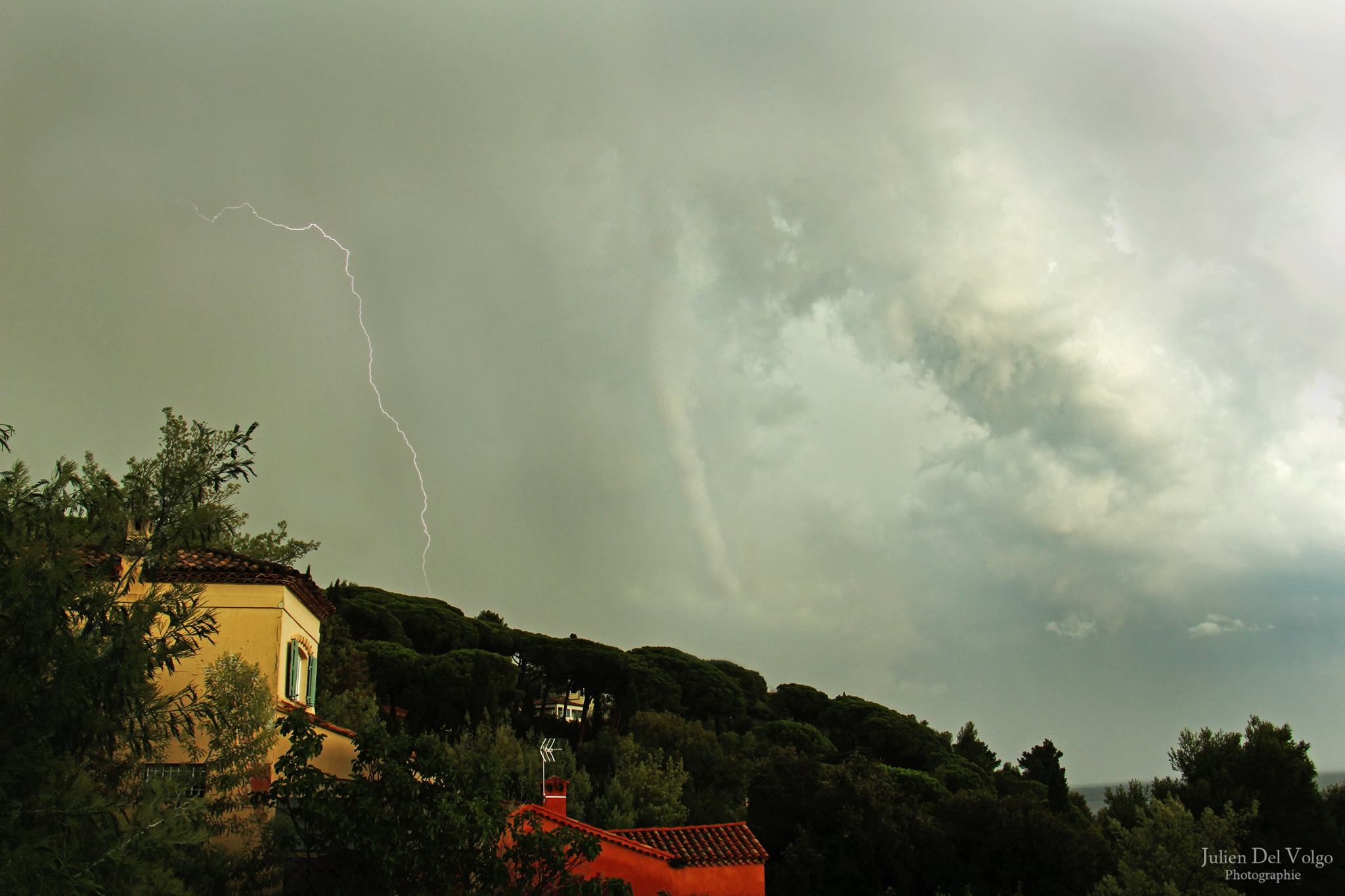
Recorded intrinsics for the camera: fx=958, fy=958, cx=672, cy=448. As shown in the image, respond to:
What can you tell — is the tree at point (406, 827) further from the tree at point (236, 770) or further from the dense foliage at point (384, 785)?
the tree at point (236, 770)

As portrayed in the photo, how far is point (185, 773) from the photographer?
17938 mm

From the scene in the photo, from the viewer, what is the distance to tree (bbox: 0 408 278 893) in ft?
43.6

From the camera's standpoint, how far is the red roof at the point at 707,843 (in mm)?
22250

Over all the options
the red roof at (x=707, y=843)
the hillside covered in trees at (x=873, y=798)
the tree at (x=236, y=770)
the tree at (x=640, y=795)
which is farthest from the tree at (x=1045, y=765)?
the tree at (x=236, y=770)

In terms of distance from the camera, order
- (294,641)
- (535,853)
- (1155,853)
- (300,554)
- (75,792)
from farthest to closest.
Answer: (300,554), (1155,853), (294,641), (535,853), (75,792)

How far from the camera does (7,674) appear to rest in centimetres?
1380

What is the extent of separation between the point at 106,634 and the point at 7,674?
131cm

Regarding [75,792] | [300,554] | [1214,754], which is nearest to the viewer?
[75,792]

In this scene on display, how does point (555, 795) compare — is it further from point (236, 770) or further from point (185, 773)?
point (185, 773)

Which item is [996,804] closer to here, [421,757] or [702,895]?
[702,895]

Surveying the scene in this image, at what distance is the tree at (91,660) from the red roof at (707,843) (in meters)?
10.3

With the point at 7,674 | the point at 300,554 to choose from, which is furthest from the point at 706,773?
the point at 7,674

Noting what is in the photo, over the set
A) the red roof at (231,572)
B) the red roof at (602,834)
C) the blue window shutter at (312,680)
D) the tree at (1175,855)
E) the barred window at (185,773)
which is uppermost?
the red roof at (231,572)

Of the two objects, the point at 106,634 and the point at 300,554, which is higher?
the point at 300,554
